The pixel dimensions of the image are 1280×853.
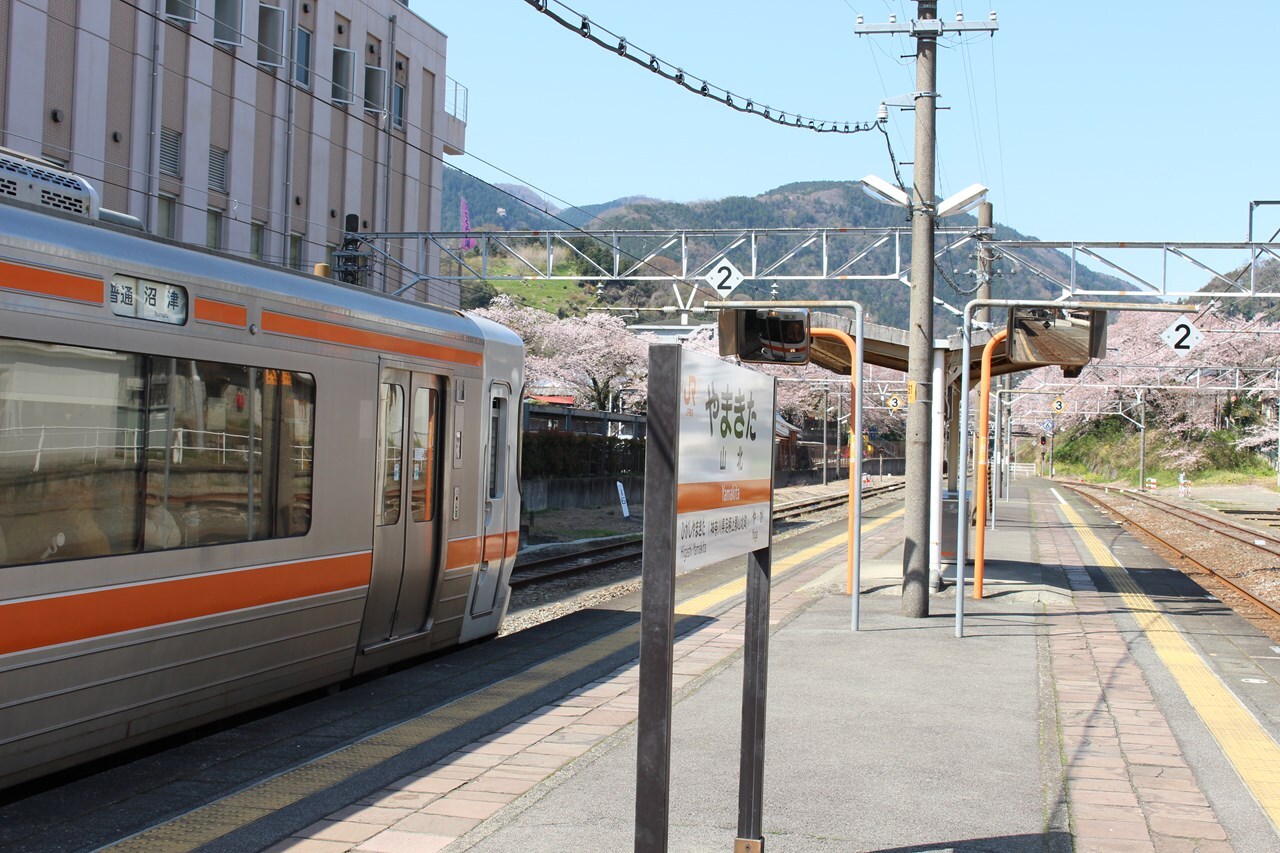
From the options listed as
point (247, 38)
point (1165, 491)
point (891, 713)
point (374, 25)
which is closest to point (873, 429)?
point (1165, 491)

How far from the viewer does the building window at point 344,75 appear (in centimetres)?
3180

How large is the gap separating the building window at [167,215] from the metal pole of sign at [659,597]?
24.2m

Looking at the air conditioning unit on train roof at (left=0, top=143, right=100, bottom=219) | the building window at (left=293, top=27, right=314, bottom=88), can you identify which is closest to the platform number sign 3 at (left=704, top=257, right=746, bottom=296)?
the air conditioning unit on train roof at (left=0, top=143, right=100, bottom=219)

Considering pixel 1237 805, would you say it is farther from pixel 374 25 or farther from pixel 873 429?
pixel 873 429

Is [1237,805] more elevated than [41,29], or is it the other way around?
[41,29]

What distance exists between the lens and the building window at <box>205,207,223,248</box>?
27406 millimetres

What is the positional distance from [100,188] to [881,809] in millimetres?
22117

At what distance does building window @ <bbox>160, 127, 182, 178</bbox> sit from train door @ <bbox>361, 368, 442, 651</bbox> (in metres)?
18.8

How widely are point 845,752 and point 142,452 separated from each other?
3888mm

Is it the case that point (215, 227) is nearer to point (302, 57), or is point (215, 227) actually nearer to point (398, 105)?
point (302, 57)

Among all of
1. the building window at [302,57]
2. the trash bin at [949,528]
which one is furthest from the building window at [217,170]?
the trash bin at [949,528]

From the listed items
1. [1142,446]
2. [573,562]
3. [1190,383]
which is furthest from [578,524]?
[1190,383]

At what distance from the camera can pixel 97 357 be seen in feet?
20.2

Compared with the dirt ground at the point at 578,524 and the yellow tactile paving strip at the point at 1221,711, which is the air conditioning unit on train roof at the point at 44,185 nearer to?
the yellow tactile paving strip at the point at 1221,711
